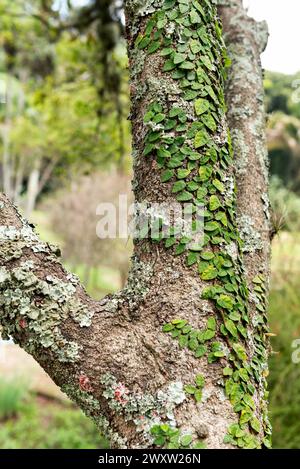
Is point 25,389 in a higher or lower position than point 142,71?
lower

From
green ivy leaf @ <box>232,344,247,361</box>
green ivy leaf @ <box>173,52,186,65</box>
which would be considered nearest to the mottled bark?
green ivy leaf @ <box>232,344,247,361</box>

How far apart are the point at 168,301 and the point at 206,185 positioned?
285 mm

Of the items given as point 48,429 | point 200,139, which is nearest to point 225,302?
point 200,139

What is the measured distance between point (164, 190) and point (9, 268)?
0.40 meters

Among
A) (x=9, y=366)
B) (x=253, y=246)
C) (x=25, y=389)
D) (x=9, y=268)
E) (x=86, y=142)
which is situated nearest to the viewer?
(x=9, y=268)

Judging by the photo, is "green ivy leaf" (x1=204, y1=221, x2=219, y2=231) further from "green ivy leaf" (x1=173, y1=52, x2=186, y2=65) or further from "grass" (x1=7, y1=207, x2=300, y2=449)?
"grass" (x1=7, y1=207, x2=300, y2=449)

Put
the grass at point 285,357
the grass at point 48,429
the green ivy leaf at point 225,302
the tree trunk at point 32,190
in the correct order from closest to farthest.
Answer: the green ivy leaf at point 225,302 < the grass at point 285,357 < the grass at point 48,429 < the tree trunk at point 32,190

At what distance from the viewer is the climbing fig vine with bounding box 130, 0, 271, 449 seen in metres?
1.11

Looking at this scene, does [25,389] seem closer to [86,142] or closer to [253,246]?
[86,142]

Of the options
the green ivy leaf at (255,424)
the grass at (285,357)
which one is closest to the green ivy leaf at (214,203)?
the green ivy leaf at (255,424)

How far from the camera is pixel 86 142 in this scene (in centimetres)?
441

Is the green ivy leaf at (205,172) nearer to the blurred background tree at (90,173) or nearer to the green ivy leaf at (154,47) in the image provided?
the green ivy leaf at (154,47)

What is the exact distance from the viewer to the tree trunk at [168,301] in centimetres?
107

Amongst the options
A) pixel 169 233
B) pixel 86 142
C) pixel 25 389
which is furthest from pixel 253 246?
pixel 25 389
